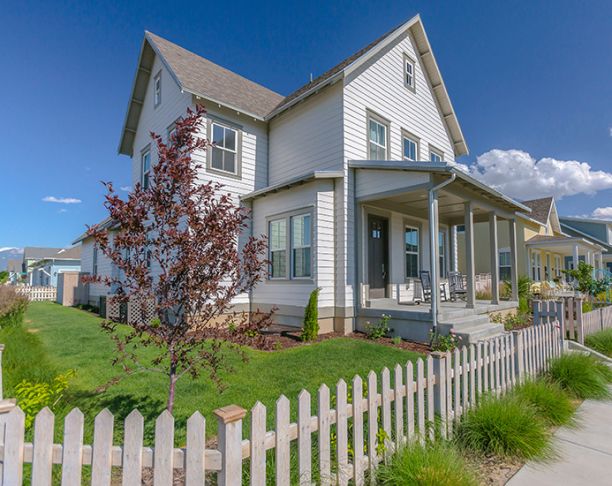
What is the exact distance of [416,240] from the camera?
40.7 ft

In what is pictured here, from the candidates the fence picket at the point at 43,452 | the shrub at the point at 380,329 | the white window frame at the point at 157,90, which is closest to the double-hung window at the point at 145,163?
the white window frame at the point at 157,90

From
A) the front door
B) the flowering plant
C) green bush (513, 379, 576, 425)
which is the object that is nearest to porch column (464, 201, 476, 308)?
the flowering plant

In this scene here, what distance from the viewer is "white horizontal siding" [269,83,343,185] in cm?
991

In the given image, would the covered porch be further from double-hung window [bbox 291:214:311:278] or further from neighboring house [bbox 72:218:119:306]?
neighboring house [bbox 72:218:119:306]

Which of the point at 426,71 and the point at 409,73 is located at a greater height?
the point at 426,71

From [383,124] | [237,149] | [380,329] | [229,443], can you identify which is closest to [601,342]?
[380,329]

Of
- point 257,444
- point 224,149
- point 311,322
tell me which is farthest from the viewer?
point 224,149

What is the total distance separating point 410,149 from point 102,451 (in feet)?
42.0

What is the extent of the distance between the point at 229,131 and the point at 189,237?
8.98 m

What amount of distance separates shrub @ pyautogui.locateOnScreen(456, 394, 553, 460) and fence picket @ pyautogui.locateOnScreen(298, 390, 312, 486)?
1826mm

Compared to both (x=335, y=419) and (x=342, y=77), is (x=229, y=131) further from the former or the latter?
(x=335, y=419)

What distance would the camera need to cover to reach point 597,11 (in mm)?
10305

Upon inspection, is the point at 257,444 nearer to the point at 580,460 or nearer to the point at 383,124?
the point at 580,460

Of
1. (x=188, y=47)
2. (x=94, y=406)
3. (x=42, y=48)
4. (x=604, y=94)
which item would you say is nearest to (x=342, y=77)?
(x=188, y=47)
